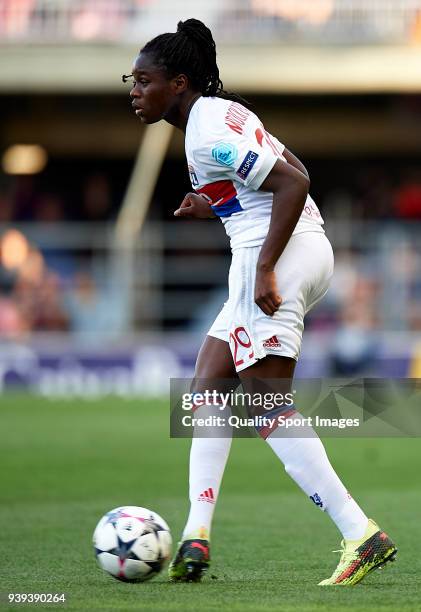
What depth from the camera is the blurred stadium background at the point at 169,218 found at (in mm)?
17875

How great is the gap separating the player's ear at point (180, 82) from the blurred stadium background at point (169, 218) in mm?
12461

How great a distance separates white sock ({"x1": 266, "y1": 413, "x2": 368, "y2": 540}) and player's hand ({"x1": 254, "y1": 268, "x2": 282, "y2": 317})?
1.52 feet

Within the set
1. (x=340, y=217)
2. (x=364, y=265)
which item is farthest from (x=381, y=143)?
(x=364, y=265)

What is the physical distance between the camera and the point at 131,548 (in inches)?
195

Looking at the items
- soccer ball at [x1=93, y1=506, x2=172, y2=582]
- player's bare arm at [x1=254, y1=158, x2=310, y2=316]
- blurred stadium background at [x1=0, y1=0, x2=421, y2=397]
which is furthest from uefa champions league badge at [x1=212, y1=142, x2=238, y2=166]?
blurred stadium background at [x1=0, y1=0, x2=421, y2=397]

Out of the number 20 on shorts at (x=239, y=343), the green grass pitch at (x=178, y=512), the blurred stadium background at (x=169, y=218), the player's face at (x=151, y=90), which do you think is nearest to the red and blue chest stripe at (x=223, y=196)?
the player's face at (x=151, y=90)

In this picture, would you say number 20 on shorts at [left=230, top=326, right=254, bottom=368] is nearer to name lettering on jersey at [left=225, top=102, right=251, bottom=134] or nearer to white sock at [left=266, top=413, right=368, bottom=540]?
white sock at [left=266, top=413, right=368, bottom=540]

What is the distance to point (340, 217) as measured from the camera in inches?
827

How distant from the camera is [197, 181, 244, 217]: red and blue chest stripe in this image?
5.06 metres

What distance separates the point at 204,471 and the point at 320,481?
486 mm

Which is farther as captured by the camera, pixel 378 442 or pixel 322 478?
pixel 378 442

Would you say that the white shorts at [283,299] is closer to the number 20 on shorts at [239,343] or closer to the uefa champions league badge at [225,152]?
the number 20 on shorts at [239,343]

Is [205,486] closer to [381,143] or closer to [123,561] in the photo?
[123,561]

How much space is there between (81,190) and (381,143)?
16.7 ft
